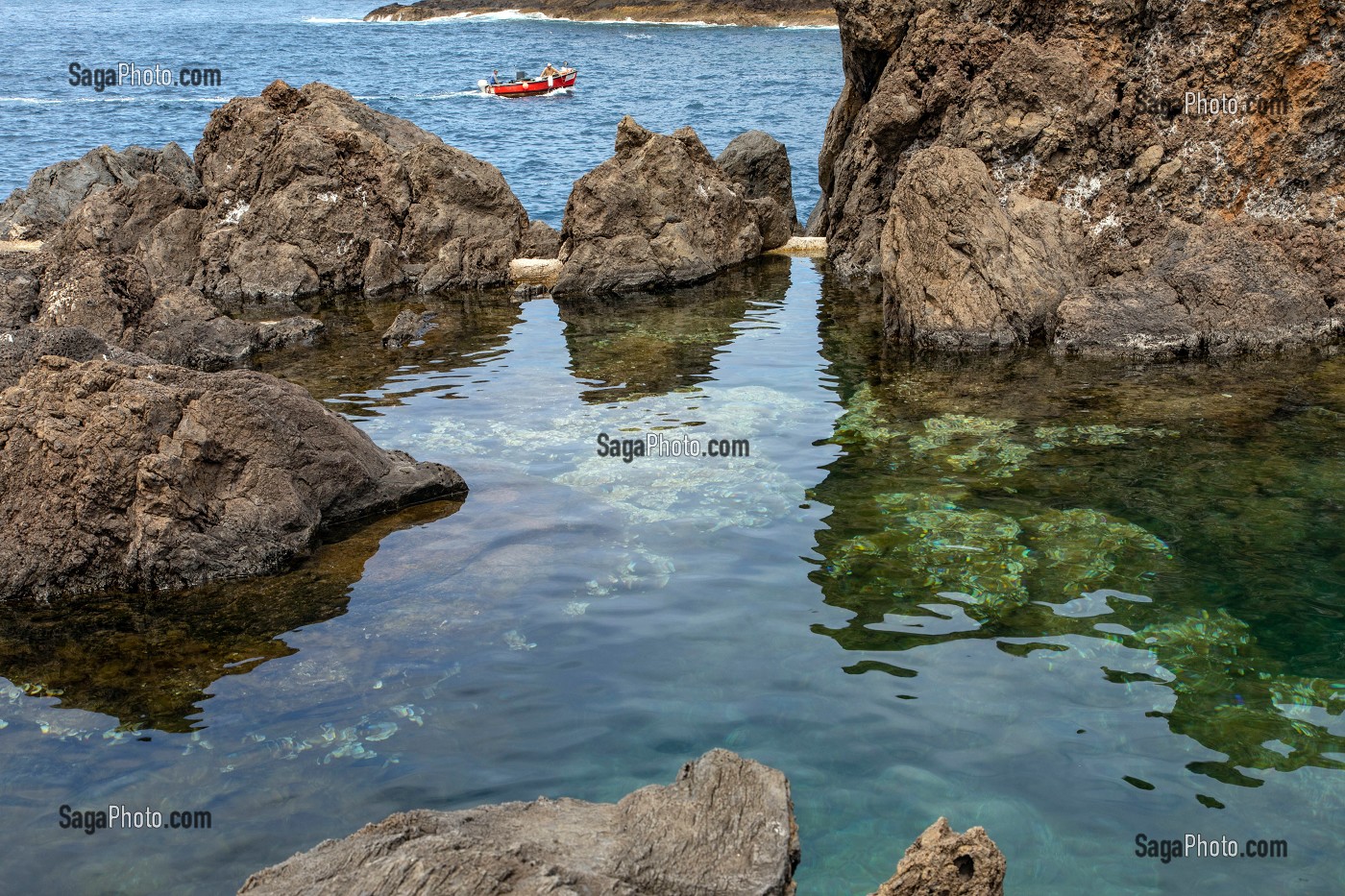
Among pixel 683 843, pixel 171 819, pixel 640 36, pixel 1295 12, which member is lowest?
pixel 171 819

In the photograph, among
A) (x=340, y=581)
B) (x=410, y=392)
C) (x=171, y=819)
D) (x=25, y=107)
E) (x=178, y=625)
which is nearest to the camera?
(x=171, y=819)

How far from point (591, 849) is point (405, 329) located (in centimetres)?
1557

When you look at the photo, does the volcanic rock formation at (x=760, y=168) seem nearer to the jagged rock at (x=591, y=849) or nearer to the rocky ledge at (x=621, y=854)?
the jagged rock at (x=591, y=849)

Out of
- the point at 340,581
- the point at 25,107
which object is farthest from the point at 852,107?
the point at 25,107

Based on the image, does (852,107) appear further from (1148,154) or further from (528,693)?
(528,693)

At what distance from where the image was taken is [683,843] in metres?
5.42

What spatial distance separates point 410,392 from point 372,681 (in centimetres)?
839

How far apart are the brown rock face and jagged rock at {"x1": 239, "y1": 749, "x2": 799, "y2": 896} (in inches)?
510

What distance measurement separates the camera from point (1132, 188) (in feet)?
61.9

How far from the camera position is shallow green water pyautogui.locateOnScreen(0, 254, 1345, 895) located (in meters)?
7.26

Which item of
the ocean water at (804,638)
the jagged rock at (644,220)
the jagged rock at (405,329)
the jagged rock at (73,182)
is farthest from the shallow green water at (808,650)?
the jagged rock at (73,182)

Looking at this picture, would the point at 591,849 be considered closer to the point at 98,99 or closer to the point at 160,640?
the point at 160,640

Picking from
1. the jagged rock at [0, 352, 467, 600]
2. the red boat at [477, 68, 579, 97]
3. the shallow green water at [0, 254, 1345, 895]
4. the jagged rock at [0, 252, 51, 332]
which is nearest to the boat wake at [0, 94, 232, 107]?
the red boat at [477, 68, 579, 97]

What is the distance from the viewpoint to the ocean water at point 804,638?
7273 mm
